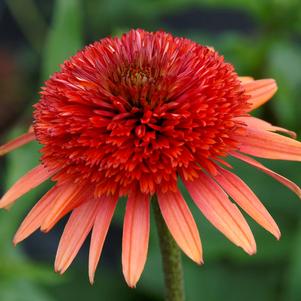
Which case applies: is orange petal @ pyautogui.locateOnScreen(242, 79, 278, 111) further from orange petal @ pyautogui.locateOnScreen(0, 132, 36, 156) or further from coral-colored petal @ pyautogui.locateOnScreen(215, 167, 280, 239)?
orange petal @ pyautogui.locateOnScreen(0, 132, 36, 156)

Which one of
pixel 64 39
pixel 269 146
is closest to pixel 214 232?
pixel 64 39

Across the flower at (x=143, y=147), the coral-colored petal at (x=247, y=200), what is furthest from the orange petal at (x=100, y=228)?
the coral-colored petal at (x=247, y=200)

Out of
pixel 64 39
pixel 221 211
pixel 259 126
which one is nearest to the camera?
pixel 221 211

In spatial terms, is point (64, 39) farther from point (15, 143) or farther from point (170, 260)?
point (170, 260)

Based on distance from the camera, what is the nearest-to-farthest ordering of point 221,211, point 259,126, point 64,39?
point 221,211
point 259,126
point 64,39

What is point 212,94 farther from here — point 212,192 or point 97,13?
point 97,13

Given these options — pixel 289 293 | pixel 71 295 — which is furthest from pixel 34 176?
pixel 71 295

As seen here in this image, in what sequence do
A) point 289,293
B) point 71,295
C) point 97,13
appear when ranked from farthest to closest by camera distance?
point 97,13 < point 71,295 < point 289,293
